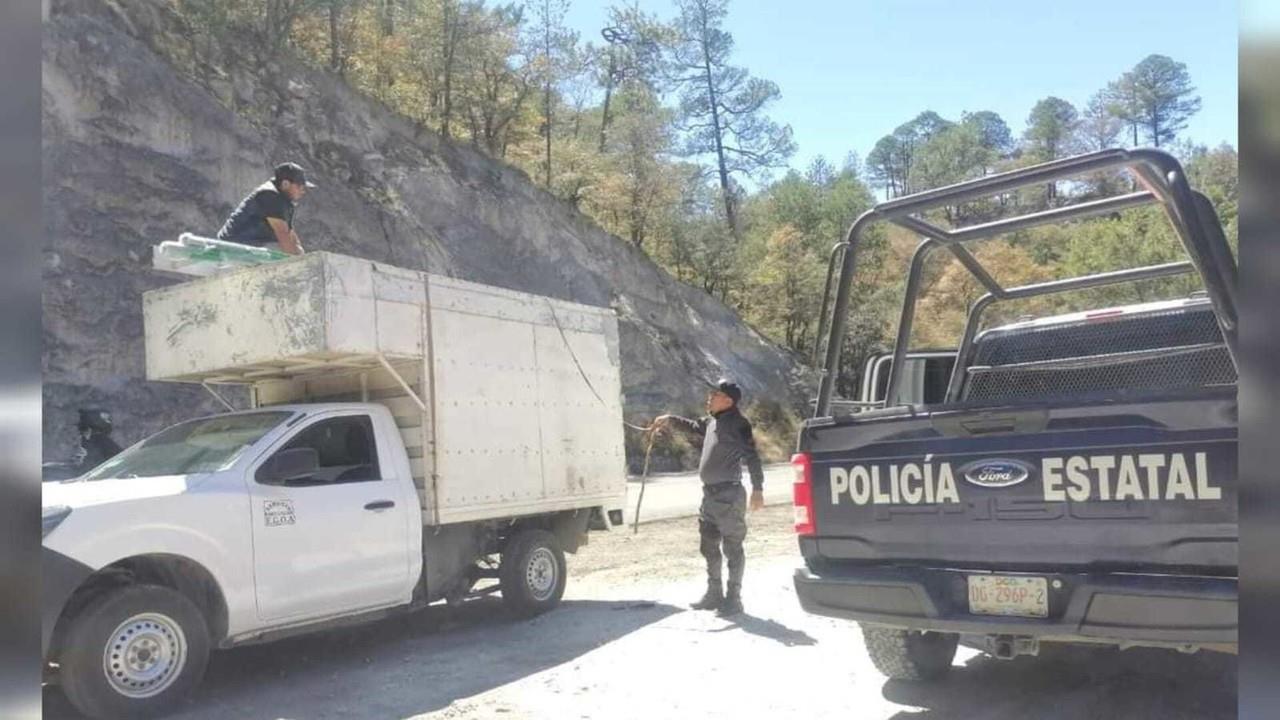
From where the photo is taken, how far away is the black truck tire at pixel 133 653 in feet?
15.4

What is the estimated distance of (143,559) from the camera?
515 cm

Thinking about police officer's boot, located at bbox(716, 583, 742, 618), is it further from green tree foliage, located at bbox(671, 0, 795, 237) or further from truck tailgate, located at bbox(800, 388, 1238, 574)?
green tree foliage, located at bbox(671, 0, 795, 237)

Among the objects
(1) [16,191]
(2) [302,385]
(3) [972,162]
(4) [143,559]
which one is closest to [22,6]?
(1) [16,191]

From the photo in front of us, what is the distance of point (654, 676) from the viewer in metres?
5.82

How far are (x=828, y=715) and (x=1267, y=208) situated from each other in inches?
161

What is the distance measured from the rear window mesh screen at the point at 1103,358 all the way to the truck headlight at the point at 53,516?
4.77m

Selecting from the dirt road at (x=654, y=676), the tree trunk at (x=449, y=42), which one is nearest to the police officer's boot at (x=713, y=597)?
the dirt road at (x=654, y=676)

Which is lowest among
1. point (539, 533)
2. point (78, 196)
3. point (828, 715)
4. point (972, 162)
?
point (828, 715)

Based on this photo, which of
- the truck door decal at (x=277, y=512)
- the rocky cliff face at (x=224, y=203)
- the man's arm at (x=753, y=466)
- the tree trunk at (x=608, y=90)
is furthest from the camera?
the tree trunk at (x=608, y=90)

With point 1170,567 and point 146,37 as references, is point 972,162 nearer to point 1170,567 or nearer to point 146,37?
point 146,37

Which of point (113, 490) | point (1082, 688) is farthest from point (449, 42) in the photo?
point (1082, 688)

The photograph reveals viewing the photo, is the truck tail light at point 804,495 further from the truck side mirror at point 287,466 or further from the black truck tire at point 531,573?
the black truck tire at point 531,573

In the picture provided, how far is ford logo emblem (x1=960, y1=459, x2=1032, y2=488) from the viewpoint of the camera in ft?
12.5

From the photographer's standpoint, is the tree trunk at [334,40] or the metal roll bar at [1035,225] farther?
the tree trunk at [334,40]
